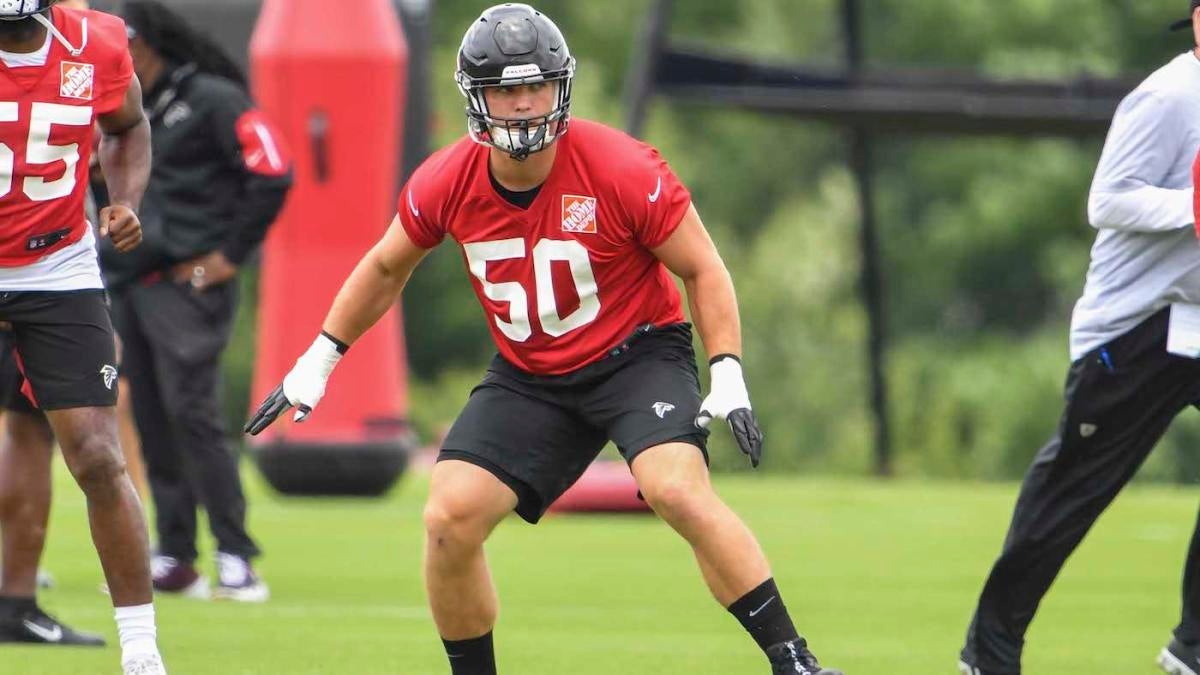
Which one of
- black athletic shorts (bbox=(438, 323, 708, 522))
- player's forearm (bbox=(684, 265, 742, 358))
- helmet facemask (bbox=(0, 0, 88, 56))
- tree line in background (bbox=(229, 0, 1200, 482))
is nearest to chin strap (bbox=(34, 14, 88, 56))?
helmet facemask (bbox=(0, 0, 88, 56))

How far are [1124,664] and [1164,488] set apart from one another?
1007 centimetres

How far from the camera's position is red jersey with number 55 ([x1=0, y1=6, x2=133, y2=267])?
6.13 metres

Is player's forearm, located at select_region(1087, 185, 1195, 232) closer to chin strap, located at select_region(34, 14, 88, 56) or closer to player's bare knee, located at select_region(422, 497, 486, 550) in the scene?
player's bare knee, located at select_region(422, 497, 486, 550)

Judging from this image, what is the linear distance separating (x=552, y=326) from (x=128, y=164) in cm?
155

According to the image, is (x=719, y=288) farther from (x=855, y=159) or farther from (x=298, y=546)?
(x=855, y=159)

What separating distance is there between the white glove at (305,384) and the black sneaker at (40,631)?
1827mm

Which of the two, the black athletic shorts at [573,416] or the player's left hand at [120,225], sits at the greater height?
the player's left hand at [120,225]

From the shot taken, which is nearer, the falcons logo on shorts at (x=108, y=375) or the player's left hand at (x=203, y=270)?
the falcons logo on shorts at (x=108, y=375)

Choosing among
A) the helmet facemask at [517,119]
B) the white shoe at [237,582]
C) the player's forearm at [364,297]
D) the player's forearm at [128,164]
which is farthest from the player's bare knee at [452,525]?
the white shoe at [237,582]

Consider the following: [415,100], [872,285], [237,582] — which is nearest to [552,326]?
[237,582]

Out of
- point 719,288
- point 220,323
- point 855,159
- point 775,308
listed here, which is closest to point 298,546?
point 220,323

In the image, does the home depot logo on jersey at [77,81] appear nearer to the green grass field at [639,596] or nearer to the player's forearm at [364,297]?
the player's forearm at [364,297]

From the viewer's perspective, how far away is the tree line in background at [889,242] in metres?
27.0

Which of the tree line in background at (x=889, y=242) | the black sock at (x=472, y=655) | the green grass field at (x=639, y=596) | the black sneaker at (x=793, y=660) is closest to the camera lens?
the black sneaker at (x=793, y=660)
